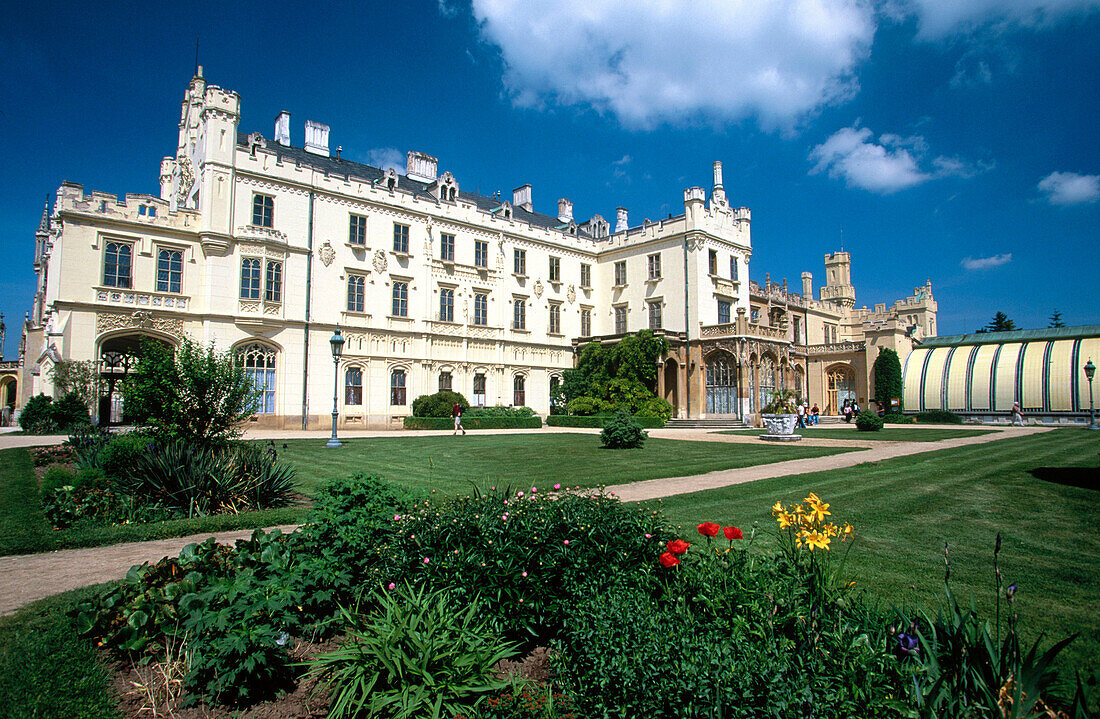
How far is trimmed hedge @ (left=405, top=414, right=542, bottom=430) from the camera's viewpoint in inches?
1153

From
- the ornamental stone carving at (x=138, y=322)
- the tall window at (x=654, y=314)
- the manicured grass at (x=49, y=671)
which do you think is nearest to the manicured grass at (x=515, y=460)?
the manicured grass at (x=49, y=671)

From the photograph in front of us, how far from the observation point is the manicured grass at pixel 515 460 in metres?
11.1

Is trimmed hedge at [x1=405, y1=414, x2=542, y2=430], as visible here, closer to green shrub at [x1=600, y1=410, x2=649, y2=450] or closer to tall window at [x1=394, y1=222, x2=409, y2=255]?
tall window at [x1=394, y1=222, x2=409, y2=255]

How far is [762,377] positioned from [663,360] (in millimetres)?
6180

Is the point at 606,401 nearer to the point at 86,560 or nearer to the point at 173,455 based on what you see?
the point at 173,455

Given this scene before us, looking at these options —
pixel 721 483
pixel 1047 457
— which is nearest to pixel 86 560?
pixel 721 483

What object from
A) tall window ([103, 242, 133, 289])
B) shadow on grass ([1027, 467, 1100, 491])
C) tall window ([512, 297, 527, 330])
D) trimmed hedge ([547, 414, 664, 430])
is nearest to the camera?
shadow on grass ([1027, 467, 1100, 491])

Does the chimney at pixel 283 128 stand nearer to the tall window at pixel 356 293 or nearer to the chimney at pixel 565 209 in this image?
the tall window at pixel 356 293

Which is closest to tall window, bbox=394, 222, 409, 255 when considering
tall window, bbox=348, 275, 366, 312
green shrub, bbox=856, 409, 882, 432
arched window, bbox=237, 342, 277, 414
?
tall window, bbox=348, 275, 366, 312

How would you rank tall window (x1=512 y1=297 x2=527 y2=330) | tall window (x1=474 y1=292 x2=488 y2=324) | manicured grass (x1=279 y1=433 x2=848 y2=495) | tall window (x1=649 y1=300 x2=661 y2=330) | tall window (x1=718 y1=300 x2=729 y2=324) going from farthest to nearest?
tall window (x1=649 y1=300 x2=661 y2=330) → tall window (x1=718 y1=300 x2=729 y2=324) → tall window (x1=512 y1=297 x2=527 y2=330) → tall window (x1=474 y1=292 x2=488 y2=324) → manicured grass (x1=279 y1=433 x2=848 y2=495)

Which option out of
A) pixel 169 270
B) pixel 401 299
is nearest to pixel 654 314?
pixel 401 299

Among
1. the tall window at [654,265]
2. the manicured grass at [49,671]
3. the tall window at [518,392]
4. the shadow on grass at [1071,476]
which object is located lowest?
the manicured grass at [49,671]

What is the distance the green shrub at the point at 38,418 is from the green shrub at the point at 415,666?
2548cm

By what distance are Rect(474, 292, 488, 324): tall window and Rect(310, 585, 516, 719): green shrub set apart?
1284 inches
